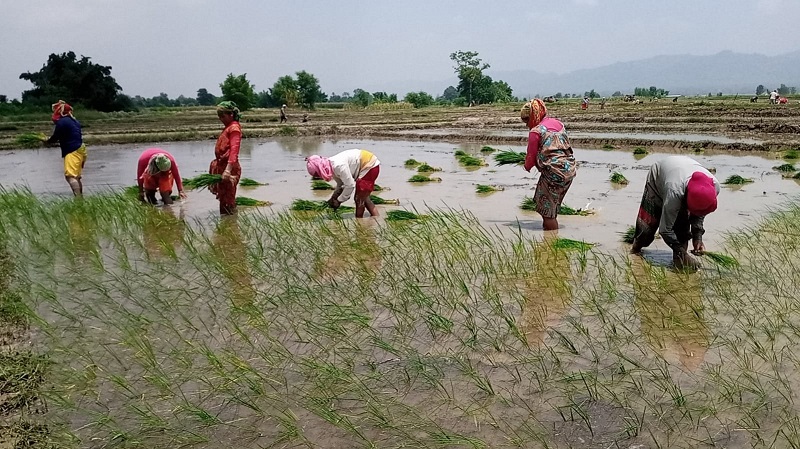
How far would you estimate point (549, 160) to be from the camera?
5.29 meters

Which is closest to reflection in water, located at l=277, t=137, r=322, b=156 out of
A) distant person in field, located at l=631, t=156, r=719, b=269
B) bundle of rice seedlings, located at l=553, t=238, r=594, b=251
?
bundle of rice seedlings, located at l=553, t=238, r=594, b=251

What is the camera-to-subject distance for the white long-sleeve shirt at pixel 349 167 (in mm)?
5699

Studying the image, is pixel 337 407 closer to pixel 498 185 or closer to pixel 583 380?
pixel 583 380

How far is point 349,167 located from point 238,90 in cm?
3635

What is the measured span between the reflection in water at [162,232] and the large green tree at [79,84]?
109ft

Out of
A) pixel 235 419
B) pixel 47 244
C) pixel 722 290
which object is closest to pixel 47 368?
pixel 235 419

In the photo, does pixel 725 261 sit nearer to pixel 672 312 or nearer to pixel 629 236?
pixel 672 312

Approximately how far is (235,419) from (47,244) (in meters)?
3.67

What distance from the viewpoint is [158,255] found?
15.9ft

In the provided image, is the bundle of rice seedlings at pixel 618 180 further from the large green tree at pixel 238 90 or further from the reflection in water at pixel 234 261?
the large green tree at pixel 238 90

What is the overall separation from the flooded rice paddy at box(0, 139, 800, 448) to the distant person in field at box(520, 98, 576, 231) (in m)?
0.32

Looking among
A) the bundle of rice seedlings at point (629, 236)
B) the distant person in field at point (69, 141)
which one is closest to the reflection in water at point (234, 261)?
the distant person in field at point (69, 141)

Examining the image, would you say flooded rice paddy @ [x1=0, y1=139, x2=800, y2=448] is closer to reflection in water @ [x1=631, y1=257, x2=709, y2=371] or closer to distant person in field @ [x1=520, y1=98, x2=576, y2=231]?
reflection in water @ [x1=631, y1=257, x2=709, y2=371]

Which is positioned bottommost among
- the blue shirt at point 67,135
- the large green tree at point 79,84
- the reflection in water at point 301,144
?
the reflection in water at point 301,144
